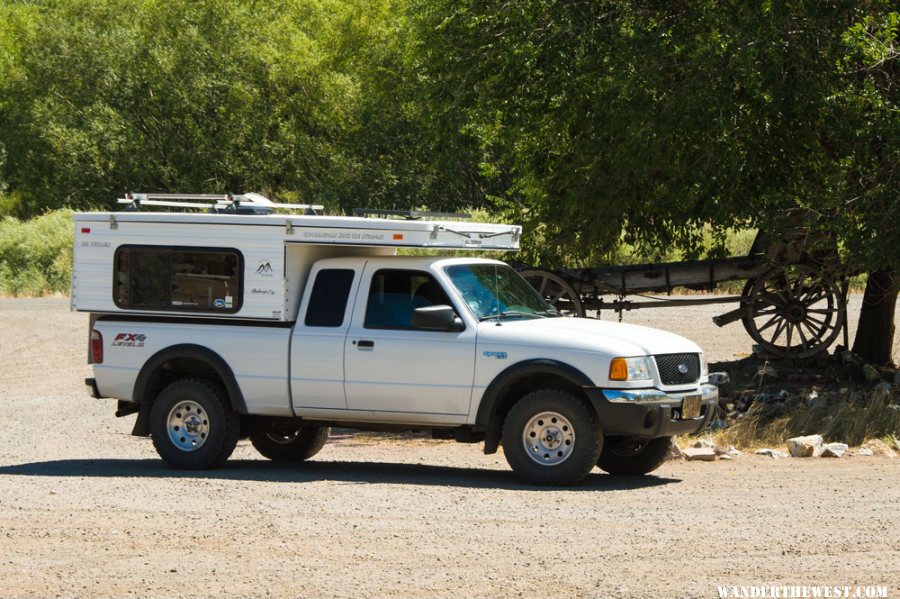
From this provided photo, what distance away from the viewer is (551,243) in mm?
19359

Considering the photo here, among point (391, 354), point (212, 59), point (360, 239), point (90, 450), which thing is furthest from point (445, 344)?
point (212, 59)

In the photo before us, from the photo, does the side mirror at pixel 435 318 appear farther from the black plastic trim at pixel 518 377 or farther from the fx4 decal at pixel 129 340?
the fx4 decal at pixel 129 340

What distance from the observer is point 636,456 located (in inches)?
464

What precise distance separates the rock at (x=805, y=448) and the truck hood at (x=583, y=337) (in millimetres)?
2601

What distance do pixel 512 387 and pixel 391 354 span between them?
1.07 meters

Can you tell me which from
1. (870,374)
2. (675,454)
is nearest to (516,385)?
(675,454)

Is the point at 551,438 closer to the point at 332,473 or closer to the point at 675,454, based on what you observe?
the point at 332,473

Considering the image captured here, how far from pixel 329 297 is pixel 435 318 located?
1183 mm

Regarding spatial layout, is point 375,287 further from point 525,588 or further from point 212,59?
point 212,59

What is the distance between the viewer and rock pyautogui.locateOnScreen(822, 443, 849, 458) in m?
13.2

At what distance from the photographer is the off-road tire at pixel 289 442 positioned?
1316 centimetres

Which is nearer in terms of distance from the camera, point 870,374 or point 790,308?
point 790,308

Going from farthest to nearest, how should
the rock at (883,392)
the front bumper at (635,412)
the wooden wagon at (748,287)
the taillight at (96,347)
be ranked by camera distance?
the wooden wagon at (748,287) < the rock at (883,392) < the taillight at (96,347) < the front bumper at (635,412)

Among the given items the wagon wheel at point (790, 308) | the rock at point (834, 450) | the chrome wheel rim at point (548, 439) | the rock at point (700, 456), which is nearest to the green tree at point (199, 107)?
the wagon wheel at point (790, 308)
